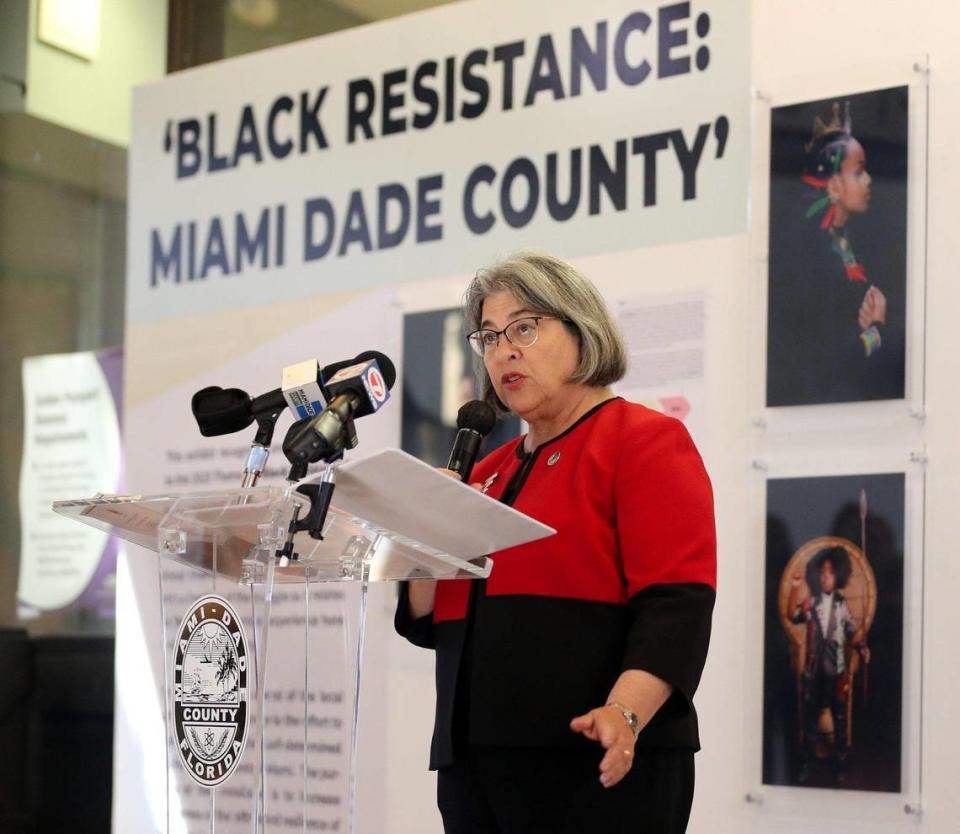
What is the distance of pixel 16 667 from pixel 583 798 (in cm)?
371

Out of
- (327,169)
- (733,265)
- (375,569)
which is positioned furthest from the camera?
(327,169)

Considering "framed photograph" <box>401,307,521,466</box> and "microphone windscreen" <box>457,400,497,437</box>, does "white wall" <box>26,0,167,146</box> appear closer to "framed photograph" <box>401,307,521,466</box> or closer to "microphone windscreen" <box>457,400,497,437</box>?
"framed photograph" <box>401,307,521,466</box>

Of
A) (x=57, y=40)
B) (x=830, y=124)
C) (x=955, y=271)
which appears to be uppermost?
(x=57, y=40)

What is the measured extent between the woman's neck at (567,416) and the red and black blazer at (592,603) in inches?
3.9

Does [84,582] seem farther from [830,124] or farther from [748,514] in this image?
[830,124]

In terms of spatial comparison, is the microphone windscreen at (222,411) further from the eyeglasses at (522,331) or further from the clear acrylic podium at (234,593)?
the eyeglasses at (522,331)

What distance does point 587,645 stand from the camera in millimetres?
2076

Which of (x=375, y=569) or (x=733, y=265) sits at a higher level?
(x=733, y=265)

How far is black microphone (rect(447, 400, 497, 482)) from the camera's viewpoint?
88.4 inches

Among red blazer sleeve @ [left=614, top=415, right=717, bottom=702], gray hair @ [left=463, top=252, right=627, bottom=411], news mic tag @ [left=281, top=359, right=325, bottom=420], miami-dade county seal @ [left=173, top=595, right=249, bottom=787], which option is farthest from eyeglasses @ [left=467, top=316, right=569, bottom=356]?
miami-dade county seal @ [left=173, top=595, right=249, bottom=787]

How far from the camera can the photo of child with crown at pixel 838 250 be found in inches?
129

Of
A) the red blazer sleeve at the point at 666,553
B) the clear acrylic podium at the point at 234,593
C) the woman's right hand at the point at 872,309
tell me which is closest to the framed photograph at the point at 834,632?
the woman's right hand at the point at 872,309

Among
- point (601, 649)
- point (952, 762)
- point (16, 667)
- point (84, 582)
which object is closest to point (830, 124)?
point (952, 762)

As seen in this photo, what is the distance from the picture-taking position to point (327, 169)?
14.5ft
